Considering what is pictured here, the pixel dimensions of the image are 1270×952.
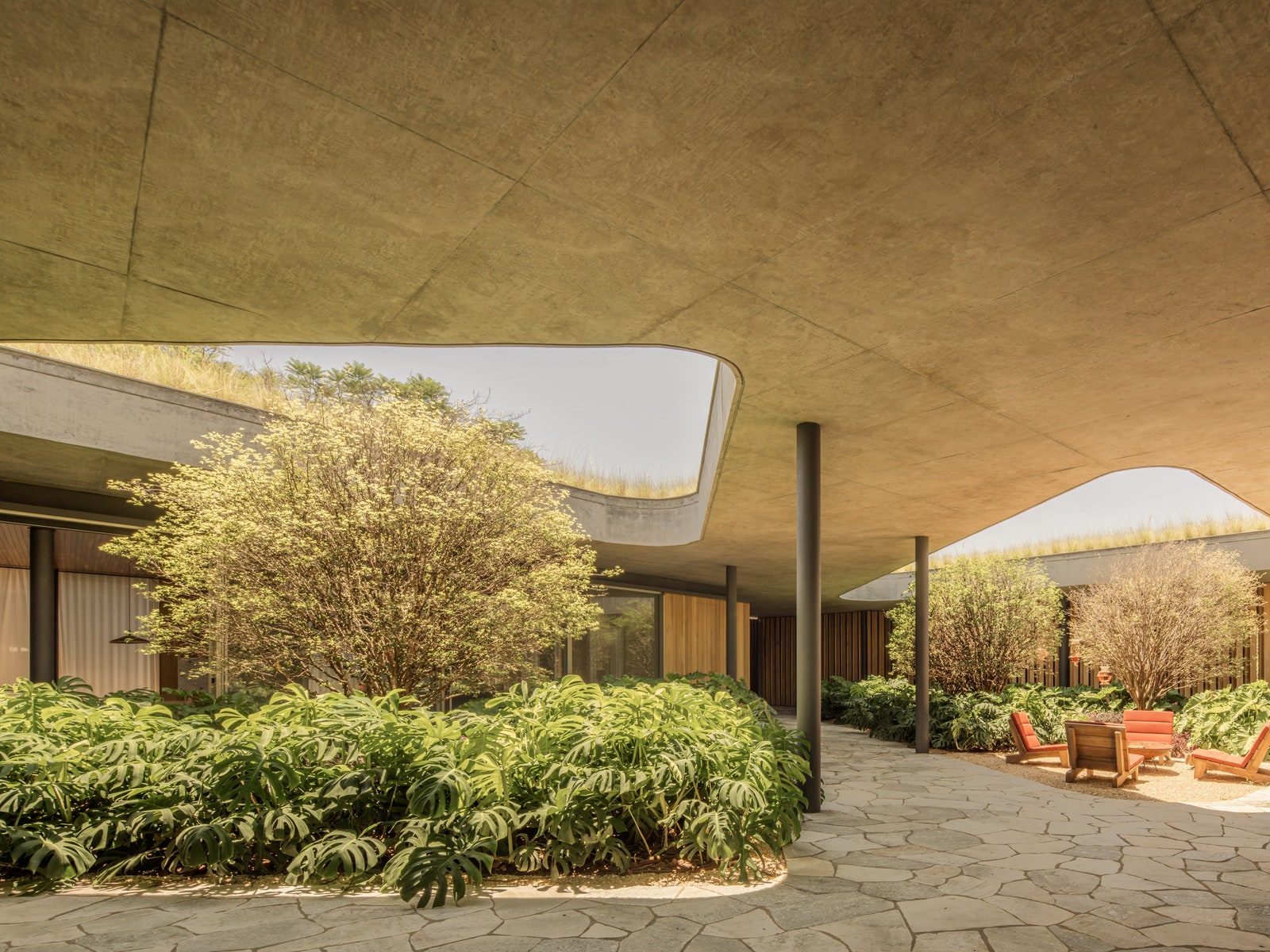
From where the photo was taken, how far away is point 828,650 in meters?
27.1

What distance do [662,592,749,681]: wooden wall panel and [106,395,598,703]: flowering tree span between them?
1148cm

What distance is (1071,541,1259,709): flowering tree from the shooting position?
13820 millimetres

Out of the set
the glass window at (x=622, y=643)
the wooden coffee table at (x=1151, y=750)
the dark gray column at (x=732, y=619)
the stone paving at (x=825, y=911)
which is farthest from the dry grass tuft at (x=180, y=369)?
the wooden coffee table at (x=1151, y=750)

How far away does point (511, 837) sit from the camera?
5156 mm

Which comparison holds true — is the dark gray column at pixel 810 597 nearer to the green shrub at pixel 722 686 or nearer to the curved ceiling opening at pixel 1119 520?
the green shrub at pixel 722 686

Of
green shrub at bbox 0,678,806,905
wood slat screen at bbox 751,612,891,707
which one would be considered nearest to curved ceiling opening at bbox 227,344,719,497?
green shrub at bbox 0,678,806,905

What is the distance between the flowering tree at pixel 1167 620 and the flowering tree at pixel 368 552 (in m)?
10.8

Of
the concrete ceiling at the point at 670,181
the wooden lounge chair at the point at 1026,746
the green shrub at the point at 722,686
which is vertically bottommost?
the wooden lounge chair at the point at 1026,746

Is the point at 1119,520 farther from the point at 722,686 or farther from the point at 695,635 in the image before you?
the point at 722,686

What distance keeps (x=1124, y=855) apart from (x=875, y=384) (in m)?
3.89

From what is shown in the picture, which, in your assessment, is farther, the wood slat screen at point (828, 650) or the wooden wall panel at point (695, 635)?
the wood slat screen at point (828, 650)

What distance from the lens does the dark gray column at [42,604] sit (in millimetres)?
10789

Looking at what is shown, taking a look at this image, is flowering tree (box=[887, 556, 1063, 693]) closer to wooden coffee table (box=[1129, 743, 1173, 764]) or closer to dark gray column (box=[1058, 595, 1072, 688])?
wooden coffee table (box=[1129, 743, 1173, 764])

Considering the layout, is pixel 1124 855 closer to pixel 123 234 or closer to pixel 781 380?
pixel 781 380
